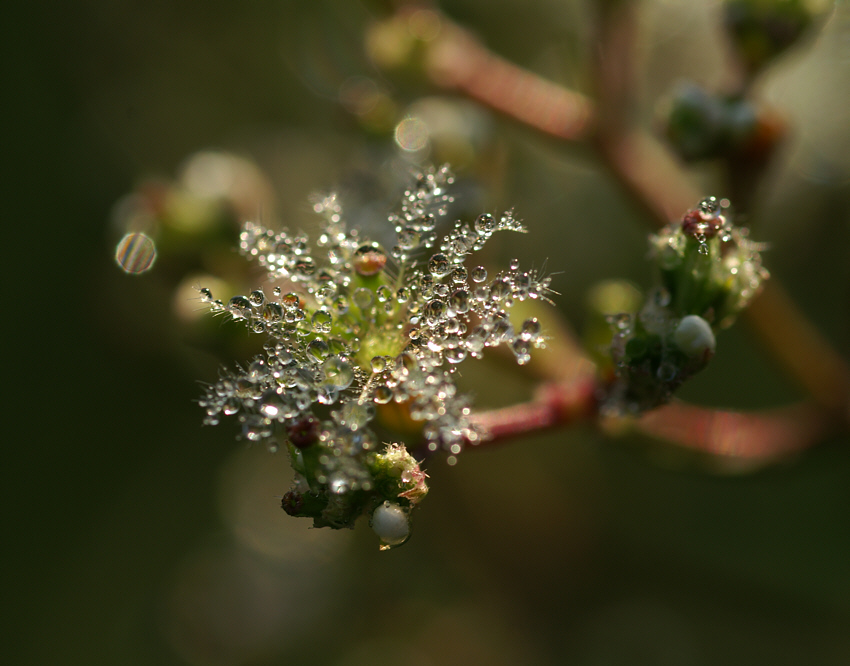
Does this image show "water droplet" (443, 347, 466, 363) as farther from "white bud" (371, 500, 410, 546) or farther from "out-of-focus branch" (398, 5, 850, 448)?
"out-of-focus branch" (398, 5, 850, 448)

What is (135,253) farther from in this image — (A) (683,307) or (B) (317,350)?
(A) (683,307)

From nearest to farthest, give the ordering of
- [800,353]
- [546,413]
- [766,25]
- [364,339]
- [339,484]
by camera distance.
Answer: [339,484] < [364,339] < [546,413] < [766,25] < [800,353]

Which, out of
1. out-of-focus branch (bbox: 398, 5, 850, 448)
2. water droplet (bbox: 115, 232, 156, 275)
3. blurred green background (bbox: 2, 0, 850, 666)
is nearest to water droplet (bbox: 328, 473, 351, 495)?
out-of-focus branch (bbox: 398, 5, 850, 448)

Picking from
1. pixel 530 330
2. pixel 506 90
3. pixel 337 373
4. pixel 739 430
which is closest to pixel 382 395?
pixel 337 373

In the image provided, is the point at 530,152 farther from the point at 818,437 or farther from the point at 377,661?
the point at 377,661

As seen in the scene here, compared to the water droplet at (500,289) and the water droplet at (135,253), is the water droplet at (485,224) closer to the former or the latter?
the water droplet at (500,289)

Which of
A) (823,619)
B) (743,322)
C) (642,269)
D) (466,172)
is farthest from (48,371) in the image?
(823,619)
